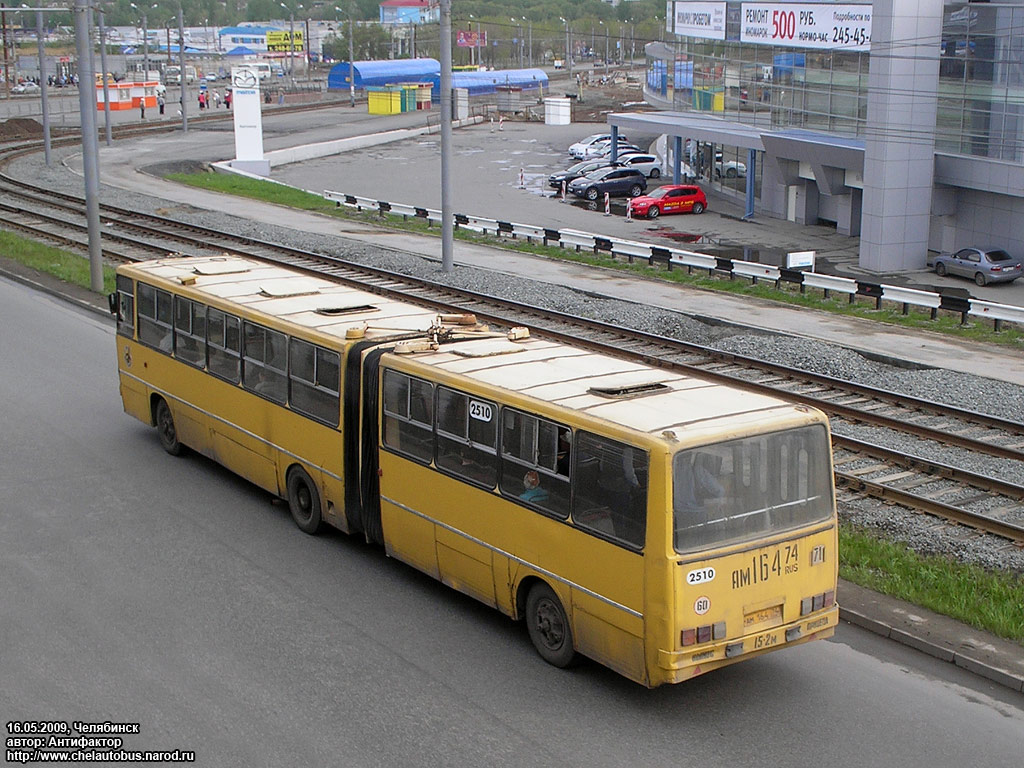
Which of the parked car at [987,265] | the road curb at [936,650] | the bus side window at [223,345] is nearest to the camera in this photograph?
the road curb at [936,650]

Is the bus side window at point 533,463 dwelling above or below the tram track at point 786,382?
above

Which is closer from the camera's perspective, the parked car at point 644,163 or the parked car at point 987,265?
the parked car at point 987,265

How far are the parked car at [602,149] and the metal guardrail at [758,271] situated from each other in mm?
26717

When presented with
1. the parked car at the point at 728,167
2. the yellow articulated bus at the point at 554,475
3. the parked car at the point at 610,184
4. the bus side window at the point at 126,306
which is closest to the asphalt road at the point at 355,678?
the yellow articulated bus at the point at 554,475

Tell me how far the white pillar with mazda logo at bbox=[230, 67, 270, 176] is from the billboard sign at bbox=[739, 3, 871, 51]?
22.9m

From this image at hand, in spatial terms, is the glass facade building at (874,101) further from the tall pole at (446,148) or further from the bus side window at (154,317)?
the bus side window at (154,317)

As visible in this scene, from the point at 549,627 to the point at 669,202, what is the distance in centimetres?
4023

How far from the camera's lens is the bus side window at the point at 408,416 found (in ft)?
34.5

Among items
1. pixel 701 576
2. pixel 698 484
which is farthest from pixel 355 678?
pixel 698 484

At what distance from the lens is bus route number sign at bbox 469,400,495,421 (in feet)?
32.1

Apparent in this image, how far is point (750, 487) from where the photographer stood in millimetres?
8609

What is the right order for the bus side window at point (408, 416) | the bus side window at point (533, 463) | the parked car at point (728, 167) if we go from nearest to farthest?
the bus side window at point (533, 463), the bus side window at point (408, 416), the parked car at point (728, 167)

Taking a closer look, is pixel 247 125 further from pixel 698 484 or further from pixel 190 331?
pixel 698 484

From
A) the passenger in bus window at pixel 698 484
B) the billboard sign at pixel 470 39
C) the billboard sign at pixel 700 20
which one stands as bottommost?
the passenger in bus window at pixel 698 484
